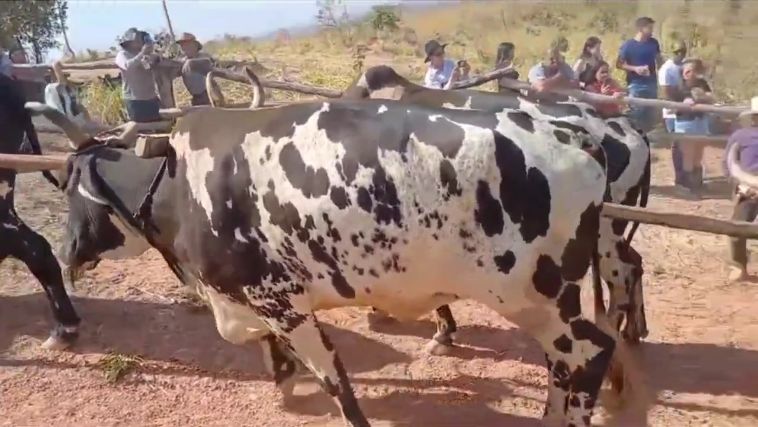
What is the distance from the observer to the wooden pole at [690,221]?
4387mm

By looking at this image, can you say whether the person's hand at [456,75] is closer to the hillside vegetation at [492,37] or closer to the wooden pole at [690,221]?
the hillside vegetation at [492,37]

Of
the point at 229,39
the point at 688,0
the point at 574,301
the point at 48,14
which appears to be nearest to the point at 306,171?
the point at 574,301

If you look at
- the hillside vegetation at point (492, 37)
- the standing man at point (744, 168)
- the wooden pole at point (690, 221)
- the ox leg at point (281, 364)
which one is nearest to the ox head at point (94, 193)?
the ox leg at point (281, 364)

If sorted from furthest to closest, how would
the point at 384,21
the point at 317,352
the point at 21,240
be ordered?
1. the point at 384,21
2. the point at 21,240
3. the point at 317,352

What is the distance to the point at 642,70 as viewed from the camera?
37.2 ft

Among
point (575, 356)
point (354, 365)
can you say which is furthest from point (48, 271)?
point (575, 356)

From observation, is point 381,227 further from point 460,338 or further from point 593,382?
point 460,338

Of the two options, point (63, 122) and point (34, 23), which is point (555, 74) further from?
point (34, 23)

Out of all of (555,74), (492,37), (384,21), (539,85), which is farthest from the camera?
(384,21)

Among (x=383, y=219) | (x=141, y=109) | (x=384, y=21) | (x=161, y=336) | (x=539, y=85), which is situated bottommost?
(x=161, y=336)

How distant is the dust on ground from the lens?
17.2 feet

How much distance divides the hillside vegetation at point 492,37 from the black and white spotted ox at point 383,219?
10.9m

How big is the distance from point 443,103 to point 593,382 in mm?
2174

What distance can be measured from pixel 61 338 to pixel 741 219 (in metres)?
5.30
